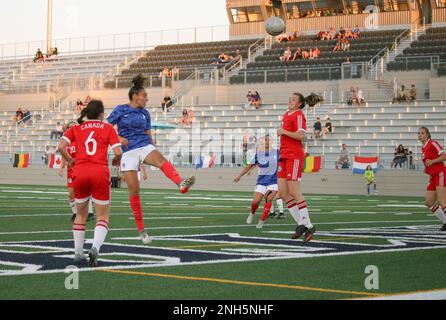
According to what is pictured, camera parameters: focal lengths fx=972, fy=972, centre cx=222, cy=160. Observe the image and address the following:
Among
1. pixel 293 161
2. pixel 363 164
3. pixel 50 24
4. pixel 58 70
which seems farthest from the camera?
pixel 50 24

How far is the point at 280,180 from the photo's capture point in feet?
41.3

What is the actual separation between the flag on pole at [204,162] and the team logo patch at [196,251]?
23.0m

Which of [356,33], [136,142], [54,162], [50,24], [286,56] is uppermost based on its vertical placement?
[50,24]

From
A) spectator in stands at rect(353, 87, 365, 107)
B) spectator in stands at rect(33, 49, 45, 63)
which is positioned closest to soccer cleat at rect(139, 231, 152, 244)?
spectator in stands at rect(353, 87, 365, 107)

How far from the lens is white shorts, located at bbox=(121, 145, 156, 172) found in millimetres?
12047

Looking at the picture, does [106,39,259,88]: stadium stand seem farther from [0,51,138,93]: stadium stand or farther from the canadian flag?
the canadian flag

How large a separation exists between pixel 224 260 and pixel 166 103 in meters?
35.1

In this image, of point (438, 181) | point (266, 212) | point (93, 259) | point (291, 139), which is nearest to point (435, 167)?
point (438, 181)

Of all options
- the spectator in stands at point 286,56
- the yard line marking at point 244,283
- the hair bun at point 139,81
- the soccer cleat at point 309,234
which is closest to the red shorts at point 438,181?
the soccer cleat at point 309,234

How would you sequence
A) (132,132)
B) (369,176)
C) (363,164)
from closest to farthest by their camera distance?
(132,132) → (369,176) → (363,164)

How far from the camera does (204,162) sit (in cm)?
3662

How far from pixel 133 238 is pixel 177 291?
493cm

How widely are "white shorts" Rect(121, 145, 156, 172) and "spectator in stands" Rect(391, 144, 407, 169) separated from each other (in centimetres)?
2217

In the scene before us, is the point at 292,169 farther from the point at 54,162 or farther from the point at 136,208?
the point at 54,162
